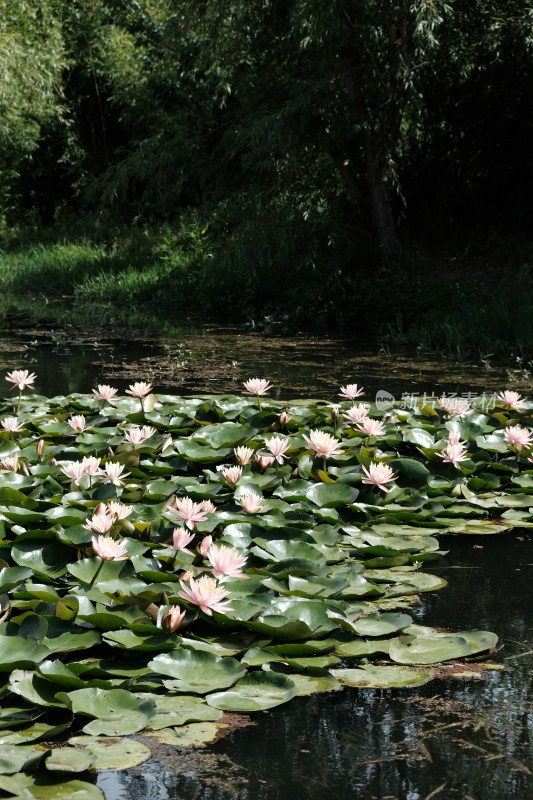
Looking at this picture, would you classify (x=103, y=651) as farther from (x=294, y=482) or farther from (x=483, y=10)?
(x=483, y=10)

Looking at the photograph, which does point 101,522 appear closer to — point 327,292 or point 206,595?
point 206,595

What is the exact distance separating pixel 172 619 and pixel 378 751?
52cm

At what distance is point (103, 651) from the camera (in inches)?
86.2

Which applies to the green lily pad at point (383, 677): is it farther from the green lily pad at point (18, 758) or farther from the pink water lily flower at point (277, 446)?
the pink water lily flower at point (277, 446)

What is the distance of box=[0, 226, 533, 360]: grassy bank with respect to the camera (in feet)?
26.5

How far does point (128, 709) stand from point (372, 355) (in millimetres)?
5782

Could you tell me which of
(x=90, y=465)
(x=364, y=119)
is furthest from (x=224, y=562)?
(x=364, y=119)

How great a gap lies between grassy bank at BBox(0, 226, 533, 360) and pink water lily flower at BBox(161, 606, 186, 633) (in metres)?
5.43

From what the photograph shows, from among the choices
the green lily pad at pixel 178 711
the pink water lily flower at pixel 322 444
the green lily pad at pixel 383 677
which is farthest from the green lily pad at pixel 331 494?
the green lily pad at pixel 178 711

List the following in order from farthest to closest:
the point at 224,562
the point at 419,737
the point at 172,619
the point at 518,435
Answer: the point at 518,435 < the point at 224,562 < the point at 172,619 < the point at 419,737

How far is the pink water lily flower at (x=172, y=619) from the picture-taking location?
6.91 ft

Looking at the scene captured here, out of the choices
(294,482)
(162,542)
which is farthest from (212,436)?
(162,542)

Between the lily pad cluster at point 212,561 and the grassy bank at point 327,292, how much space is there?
375 centimetres

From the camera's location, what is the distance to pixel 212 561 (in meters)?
2.25
